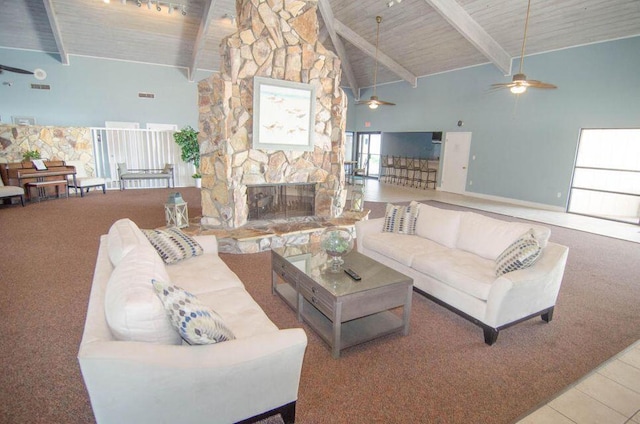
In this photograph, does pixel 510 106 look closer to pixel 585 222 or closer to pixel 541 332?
pixel 585 222

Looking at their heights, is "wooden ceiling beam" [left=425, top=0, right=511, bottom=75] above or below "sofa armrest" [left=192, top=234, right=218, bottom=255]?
above

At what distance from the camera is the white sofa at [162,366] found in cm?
130

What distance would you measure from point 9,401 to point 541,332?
12.3ft

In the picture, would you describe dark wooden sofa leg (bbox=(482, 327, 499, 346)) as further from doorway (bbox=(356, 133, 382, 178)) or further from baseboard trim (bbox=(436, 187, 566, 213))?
doorway (bbox=(356, 133, 382, 178))

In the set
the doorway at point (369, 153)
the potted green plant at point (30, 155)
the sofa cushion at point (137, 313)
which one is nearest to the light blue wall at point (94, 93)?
the potted green plant at point (30, 155)

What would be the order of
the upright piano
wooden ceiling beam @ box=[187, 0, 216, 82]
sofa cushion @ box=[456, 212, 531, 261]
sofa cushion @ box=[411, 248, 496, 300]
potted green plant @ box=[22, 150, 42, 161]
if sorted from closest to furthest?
sofa cushion @ box=[411, 248, 496, 300], sofa cushion @ box=[456, 212, 531, 261], the upright piano, wooden ceiling beam @ box=[187, 0, 216, 82], potted green plant @ box=[22, 150, 42, 161]

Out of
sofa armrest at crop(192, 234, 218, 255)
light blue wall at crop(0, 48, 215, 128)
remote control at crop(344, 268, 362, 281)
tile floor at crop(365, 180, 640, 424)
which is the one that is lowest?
tile floor at crop(365, 180, 640, 424)

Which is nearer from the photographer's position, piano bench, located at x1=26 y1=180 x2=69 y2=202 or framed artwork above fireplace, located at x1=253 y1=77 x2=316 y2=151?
framed artwork above fireplace, located at x1=253 y1=77 x2=316 y2=151

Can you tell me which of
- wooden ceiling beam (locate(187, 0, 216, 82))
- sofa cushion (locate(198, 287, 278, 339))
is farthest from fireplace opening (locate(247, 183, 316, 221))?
wooden ceiling beam (locate(187, 0, 216, 82))

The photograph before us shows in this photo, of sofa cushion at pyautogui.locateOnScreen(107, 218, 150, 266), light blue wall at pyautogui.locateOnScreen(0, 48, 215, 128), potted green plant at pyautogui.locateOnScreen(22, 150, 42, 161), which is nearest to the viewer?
sofa cushion at pyautogui.locateOnScreen(107, 218, 150, 266)

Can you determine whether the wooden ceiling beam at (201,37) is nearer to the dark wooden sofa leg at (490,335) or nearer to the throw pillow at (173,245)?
the throw pillow at (173,245)

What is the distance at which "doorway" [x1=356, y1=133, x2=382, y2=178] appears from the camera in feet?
47.4

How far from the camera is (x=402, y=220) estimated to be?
3910mm

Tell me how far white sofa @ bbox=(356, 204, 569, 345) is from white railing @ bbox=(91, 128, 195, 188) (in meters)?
8.32
